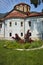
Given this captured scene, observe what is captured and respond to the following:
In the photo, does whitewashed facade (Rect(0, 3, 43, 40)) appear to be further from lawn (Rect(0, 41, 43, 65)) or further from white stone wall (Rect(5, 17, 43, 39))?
lawn (Rect(0, 41, 43, 65))

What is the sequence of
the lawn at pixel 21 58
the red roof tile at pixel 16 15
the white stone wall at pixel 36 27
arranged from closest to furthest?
the lawn at pixel 21 58, the white stone wall at pixel 36 27, the red roof tile at pixel 16 15

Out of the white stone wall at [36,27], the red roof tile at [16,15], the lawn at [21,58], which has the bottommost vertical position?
the lawn at [21,58]

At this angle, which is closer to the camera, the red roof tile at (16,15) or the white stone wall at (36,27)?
the white stone wall at (36,27)

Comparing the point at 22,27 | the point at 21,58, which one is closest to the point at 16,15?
the point at 22,27

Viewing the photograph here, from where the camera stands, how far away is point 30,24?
4822 centimetres

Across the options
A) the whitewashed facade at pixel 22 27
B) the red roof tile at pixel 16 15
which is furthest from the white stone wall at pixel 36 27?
the red roof tile at pixel 16 15

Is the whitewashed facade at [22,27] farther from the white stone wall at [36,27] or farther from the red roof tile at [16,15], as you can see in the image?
the red roof tile at [16,15]

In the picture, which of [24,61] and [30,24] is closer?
[24,61]

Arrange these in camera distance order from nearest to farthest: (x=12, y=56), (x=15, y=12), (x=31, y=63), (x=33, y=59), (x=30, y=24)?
1. (x=31, y=63)
2. (x=33, y=59)
3. (x=12, y=56)
4. (x=30, y=24)
5. (x=15, y=12)

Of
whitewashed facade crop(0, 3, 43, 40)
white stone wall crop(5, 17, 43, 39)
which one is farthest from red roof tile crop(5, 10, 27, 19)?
white stone wall crop(5, 17, 43, 39)

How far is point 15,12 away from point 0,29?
5795 millimetres

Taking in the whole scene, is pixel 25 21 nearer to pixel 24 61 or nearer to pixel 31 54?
pixel 31 54

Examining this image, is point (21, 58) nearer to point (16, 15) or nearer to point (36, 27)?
point (36, 27)

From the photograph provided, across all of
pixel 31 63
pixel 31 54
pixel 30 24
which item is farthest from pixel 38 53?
pixel 30 24
